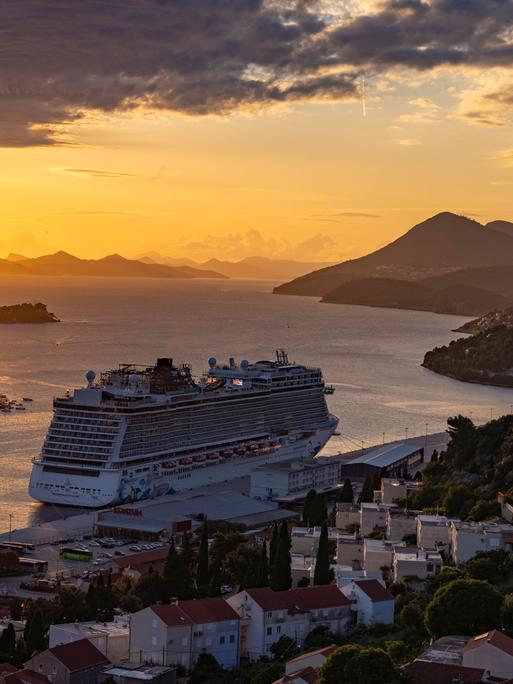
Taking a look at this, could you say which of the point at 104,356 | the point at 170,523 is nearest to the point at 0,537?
the point at 170,523

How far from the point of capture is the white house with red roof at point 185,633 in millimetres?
17109

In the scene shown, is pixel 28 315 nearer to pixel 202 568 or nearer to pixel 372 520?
Answer: pixel 372 520

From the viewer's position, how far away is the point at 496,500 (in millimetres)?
26875

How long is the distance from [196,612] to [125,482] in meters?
15.1

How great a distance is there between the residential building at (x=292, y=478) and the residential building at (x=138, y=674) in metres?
16.4

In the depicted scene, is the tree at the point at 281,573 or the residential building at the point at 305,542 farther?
the residential building at the point at 305,542

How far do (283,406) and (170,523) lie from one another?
13.0 meters

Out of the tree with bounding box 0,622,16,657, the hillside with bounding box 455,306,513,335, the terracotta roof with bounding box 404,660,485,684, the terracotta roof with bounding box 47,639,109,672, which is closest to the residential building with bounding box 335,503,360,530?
the tree with bounding box 0,622,16,657

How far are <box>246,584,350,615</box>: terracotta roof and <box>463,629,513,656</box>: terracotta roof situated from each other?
3.30 m

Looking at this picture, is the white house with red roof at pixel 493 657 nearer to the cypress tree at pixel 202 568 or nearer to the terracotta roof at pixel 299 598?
the terracotta roof at pixel 299 598

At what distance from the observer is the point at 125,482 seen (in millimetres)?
32594

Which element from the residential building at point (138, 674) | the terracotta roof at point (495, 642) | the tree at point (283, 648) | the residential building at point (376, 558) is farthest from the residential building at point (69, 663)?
the residential building at point (376, 558)

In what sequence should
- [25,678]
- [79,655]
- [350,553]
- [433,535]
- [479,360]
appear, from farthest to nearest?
[479,360]
[433,535]
[350,553]
[79,655]
[25,678]

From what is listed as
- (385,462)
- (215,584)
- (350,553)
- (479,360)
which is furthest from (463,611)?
(479,360)
